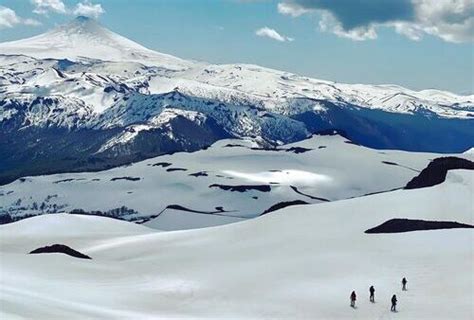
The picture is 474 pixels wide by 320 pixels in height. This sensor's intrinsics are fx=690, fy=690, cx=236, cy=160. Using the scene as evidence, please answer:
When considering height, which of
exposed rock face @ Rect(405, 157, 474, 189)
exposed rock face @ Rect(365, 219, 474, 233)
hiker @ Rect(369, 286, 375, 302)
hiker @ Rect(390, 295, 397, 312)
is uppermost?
exposed rock face @ Rect(405, 157, 474, 189)

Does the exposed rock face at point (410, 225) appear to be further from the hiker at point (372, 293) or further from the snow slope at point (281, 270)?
the hiker at point (372, 293)

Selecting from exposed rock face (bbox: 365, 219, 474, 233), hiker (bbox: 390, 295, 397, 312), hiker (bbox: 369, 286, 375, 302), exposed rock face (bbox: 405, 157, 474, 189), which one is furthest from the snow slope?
exposed rock face (bbox: 405, 157, 474, 189)

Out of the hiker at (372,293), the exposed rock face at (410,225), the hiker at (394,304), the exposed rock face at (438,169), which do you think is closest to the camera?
the hiker at (394,304)

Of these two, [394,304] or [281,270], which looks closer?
[394,304]

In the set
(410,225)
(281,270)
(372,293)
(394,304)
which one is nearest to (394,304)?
(394,304)

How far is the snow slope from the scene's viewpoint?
6100cm

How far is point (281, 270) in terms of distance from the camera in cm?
8344

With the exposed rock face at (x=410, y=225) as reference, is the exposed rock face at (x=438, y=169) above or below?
above

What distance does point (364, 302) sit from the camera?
212 feet

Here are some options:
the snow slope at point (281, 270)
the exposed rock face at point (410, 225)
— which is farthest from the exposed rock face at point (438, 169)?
the exposed rock face at point (410, 225)

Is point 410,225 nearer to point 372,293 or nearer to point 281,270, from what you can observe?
point 281,270

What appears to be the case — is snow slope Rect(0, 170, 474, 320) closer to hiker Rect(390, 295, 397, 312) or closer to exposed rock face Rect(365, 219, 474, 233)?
hiker Rect(390, 295, 397, 312)

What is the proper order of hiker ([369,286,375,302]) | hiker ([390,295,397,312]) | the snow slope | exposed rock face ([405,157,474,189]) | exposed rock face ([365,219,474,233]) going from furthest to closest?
exposed rock face ([405,157,474,189])
exposed rock face ([365,219,474,233])
hiker ([369,286,375,302])
the snow slope
hiker ([390,295,397,312])

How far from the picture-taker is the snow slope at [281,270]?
6100 cm
